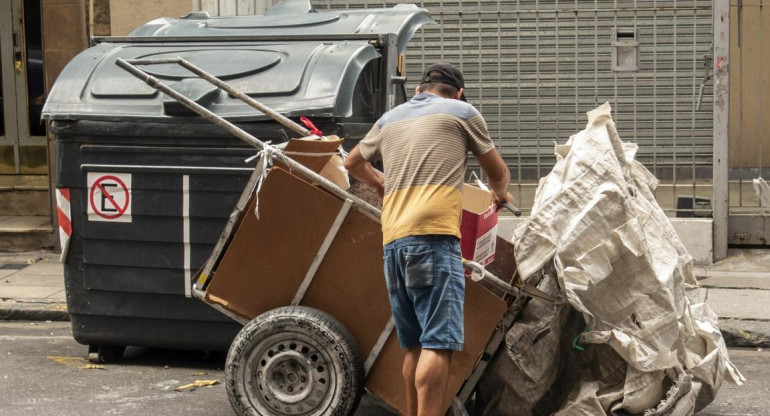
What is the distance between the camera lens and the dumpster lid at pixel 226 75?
6.23m

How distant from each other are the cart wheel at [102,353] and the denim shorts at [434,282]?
2559 millimetres

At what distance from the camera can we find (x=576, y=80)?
31.3 ft

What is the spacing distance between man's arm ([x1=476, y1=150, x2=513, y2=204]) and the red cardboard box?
223mm

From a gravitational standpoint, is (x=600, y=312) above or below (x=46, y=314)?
above

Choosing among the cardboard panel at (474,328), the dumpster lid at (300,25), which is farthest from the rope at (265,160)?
the dumpster lid at (300,25)

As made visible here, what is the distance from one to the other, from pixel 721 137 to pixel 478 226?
466 cm

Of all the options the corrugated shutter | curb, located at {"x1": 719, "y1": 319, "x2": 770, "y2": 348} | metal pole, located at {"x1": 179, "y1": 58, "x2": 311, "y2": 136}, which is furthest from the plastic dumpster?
the corrugated shutter

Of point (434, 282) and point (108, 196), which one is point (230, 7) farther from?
point (434, 282)

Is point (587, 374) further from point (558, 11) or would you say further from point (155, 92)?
point (558, 11)

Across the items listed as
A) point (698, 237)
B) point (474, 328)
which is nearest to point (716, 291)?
point (698, 237)

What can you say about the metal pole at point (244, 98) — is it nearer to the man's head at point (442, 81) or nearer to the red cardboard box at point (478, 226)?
the red cardboard box at point (478, 226)

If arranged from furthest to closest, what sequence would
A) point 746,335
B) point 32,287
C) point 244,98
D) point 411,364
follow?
point 32,287, point 746,335, point 244,98, point 411,364

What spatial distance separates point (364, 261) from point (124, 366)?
2.08m

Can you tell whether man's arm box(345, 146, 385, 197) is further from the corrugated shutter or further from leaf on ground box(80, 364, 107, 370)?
the corrugated shutter
